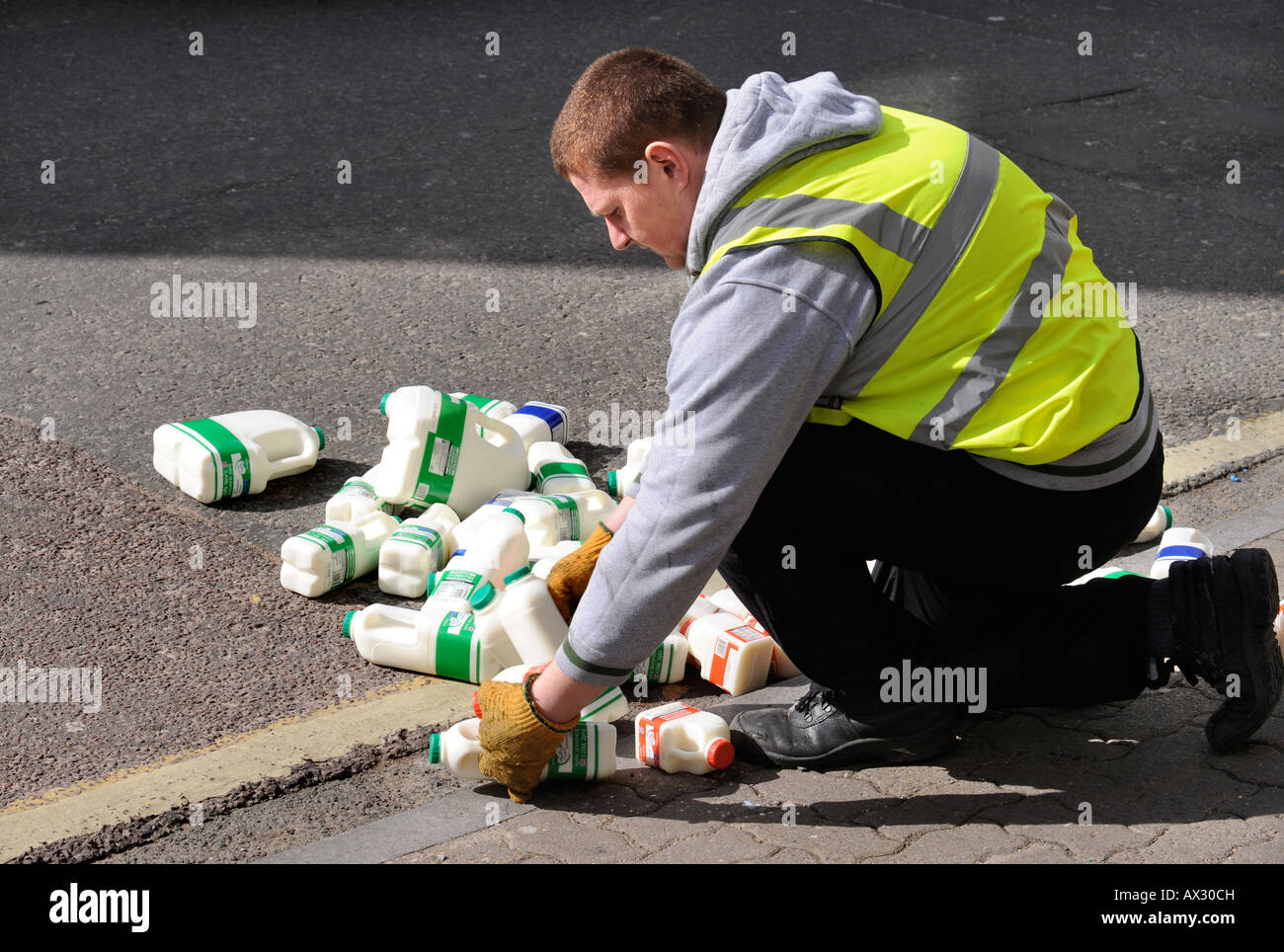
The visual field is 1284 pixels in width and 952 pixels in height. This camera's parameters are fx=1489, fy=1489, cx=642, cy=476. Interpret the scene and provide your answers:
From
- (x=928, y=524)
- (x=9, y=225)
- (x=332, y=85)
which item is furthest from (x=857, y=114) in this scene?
(x=332, y=85)

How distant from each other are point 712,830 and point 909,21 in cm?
782

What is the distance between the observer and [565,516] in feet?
12.5

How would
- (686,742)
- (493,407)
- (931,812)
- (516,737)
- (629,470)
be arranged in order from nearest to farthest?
(516,737) < (931,812) < (686,742) < (629,470) < (493,407)

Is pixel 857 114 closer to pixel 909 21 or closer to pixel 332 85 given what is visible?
pixel 332 85

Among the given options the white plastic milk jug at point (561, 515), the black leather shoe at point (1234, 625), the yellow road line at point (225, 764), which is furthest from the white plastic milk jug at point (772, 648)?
the black leather shoe at point (1234, 625)

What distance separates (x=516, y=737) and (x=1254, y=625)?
142 cm

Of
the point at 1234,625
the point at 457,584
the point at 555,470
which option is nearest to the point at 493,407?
the point at 555,470

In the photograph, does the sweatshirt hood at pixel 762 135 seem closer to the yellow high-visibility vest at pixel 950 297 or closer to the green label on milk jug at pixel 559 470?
the yellow high-visibility vest at pixel 950 297

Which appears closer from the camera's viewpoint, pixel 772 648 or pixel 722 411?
pixel 722 411

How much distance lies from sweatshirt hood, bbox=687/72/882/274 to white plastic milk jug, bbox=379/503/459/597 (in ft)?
4.23

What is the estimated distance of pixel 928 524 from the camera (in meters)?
2.77

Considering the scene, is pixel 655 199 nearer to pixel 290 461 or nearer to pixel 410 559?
pixel 410 559

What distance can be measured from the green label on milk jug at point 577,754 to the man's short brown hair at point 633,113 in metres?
1.06

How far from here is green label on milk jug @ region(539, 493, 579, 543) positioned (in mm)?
3795
